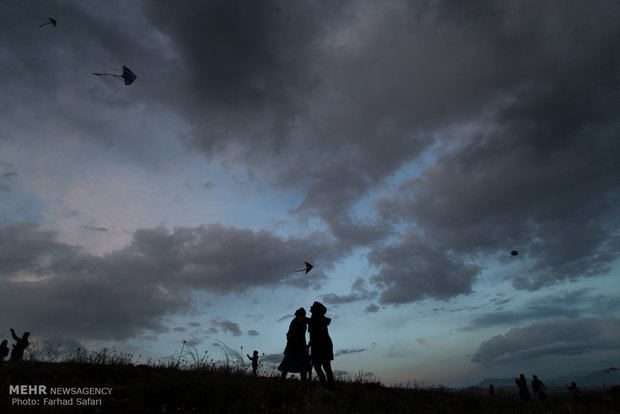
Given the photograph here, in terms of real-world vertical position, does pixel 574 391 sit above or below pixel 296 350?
below

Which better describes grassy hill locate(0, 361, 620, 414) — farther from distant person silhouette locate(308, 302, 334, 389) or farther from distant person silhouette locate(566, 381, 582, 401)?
distant person silhouette locate(566, 381, 582, 401)

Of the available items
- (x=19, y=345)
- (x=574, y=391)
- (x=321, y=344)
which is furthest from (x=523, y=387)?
(x=19, y=345)

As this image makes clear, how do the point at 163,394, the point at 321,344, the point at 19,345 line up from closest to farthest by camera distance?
the point at 163,394 → the point at 321,344 → the point at 19,345

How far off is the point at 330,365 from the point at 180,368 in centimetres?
469

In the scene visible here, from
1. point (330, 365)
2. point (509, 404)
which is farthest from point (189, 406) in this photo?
point (509, 404)

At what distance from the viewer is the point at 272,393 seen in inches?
320

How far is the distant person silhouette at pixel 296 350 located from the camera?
421 inches

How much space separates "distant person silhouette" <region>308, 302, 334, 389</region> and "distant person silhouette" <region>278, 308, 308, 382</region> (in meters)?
0.38

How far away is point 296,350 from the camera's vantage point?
10.9m

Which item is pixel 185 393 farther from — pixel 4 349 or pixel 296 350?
pixel 4 349

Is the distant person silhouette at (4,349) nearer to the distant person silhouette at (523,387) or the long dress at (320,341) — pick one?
the long dress at (320,341)

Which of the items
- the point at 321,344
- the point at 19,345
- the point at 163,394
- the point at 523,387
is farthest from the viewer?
the point at 523,387

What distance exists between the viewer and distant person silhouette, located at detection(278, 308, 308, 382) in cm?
1070

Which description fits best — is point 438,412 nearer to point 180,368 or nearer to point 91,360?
point 180,368
